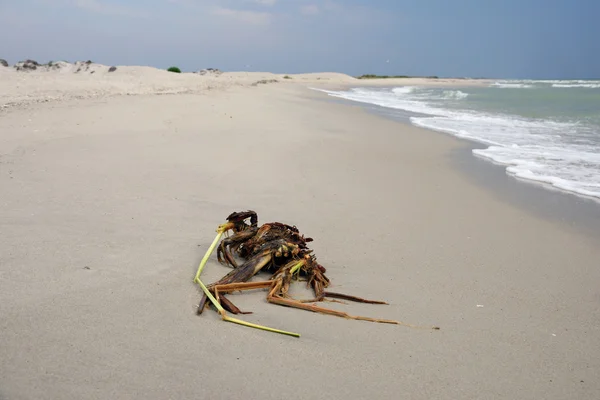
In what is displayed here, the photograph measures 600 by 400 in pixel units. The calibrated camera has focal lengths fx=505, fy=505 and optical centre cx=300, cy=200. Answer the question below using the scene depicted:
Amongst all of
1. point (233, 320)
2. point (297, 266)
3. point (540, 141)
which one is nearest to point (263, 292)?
point (297, 266)

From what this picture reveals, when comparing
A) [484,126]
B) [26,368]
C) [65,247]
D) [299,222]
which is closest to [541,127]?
[484,126]

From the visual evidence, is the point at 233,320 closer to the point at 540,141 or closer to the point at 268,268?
the point at 268,268

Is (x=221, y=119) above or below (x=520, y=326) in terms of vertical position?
above

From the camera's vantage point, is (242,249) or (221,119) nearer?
(242,249)

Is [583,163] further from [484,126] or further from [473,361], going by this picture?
[473,361]

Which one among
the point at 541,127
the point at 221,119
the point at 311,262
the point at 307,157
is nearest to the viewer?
the point at 311,262

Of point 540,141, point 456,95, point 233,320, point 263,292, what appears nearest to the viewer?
point 233,320

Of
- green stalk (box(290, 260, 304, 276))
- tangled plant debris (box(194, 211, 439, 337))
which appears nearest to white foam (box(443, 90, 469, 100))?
tangled plant debris (box(194, 211, 439, 337))

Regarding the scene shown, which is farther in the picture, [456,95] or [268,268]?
[456,95]

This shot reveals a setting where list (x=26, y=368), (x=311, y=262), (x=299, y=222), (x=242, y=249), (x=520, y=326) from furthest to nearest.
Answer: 1. (x=299, y=222)
2. (x=242, y=249)
3. (x=311, y=262)
4. (x=520, y=326)
5. (x=26, y=368)
